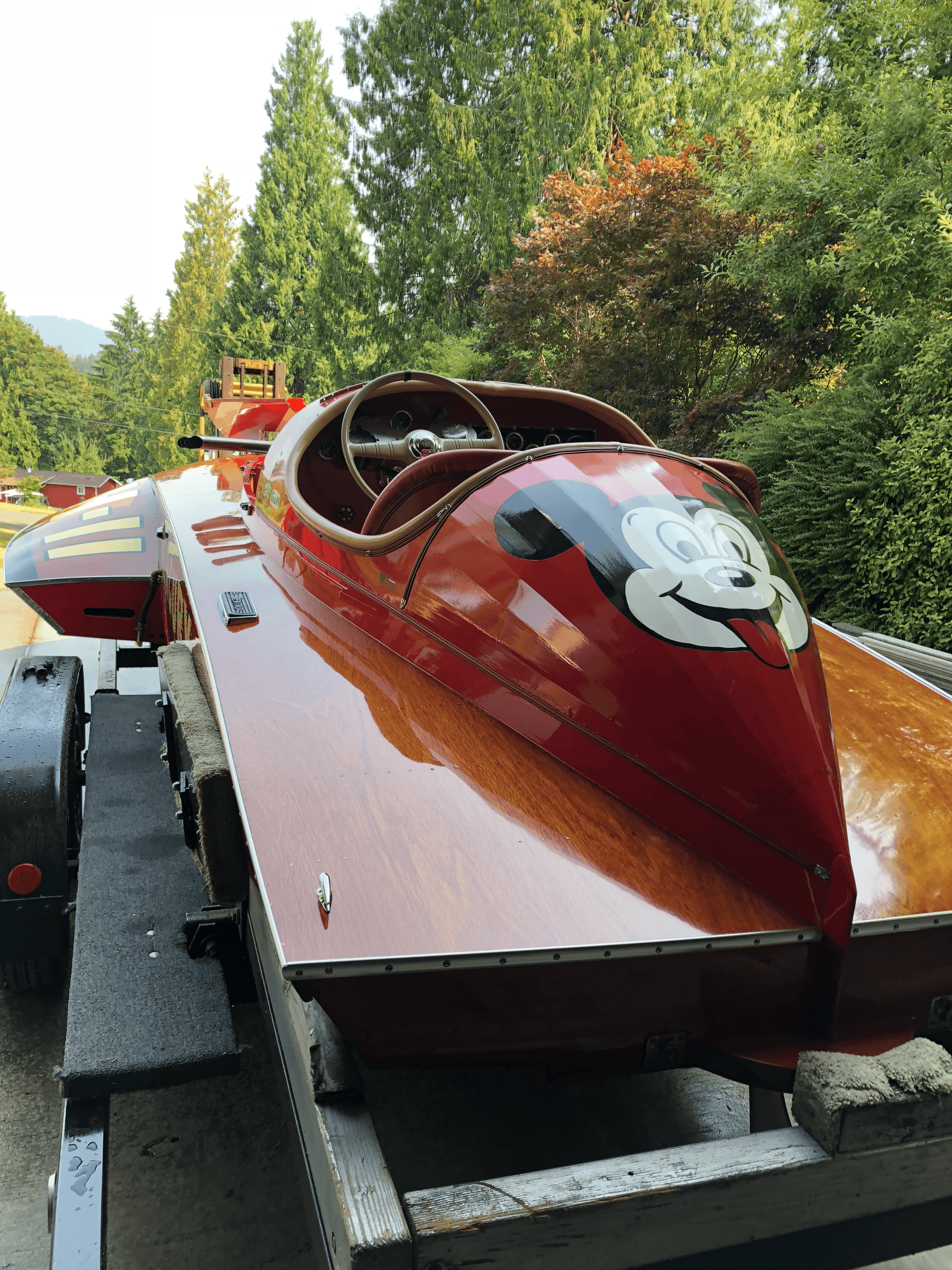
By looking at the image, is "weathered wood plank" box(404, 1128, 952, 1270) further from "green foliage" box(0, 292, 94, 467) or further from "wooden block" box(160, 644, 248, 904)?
"green foliage" box(0, 292, 94, 467)

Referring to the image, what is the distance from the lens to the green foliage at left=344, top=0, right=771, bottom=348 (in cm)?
1684

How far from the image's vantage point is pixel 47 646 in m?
7.41

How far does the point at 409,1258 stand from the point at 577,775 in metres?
0.88

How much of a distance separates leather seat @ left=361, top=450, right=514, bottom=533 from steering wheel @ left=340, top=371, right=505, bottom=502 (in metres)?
0.71

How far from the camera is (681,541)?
1.79 m

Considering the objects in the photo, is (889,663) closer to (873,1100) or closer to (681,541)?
(681,541)

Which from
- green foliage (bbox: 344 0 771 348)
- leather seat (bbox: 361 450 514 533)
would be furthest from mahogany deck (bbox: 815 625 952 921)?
green foliage (bbox: 344 0 771 348)

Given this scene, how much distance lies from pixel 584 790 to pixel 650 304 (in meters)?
8.95

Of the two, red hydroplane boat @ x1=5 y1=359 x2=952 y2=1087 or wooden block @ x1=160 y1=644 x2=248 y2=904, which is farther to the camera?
wooden block @ x1=160 y1=644 x2=248 y2=904

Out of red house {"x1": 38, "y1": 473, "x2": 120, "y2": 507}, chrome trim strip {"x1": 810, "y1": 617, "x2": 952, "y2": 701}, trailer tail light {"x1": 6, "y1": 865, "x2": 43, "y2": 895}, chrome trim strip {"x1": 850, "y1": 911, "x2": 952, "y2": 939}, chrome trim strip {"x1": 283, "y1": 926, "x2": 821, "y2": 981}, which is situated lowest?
red house {"x1": 38, "y1": 473, "x2": 120, "y2": 507}

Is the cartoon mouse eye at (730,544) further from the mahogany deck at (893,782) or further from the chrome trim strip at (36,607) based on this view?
the chrome trim strip at (36,607)

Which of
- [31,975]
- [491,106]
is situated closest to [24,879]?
[31,975]

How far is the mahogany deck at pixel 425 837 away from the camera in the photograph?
4.42 ft

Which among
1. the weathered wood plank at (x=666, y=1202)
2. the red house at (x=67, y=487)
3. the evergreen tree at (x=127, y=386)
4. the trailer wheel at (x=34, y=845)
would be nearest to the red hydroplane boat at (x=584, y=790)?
the weathered wood plank at (x=666, y=1202)
